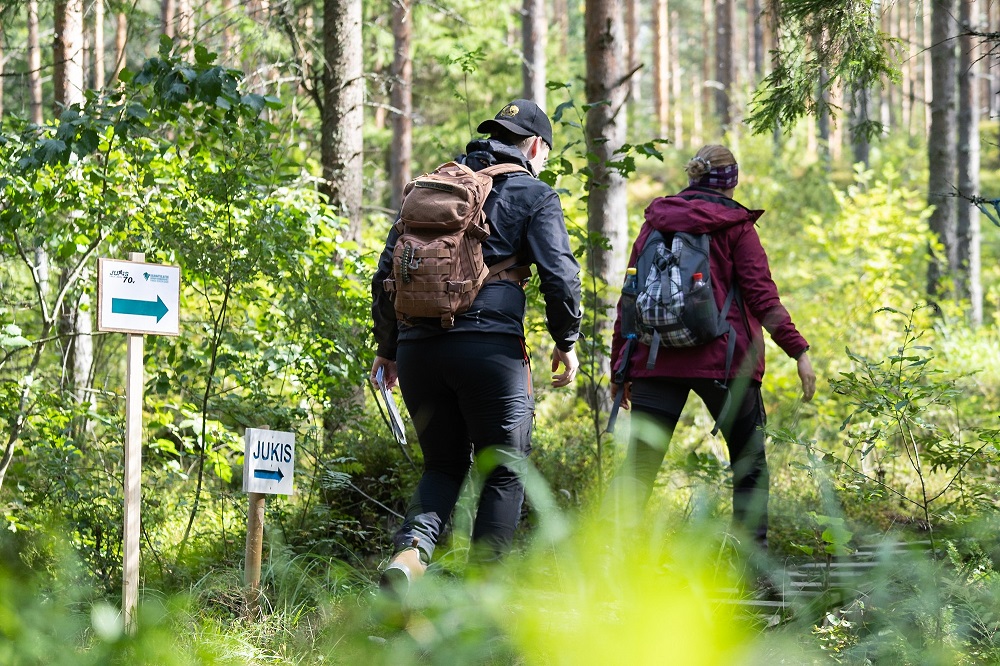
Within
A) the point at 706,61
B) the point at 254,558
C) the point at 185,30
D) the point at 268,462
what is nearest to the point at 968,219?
the point at 185,30

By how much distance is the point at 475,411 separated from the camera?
359 centimetres

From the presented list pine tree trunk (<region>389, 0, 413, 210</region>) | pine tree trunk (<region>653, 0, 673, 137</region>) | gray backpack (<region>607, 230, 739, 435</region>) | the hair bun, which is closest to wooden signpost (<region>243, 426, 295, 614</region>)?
gray backpack (<region>607, 230, 739, 435</region>)

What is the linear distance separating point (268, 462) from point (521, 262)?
130 centimetres

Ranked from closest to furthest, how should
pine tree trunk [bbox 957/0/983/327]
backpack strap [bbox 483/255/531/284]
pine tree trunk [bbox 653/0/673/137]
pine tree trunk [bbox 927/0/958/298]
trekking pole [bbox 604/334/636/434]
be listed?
backpack strap [bbox 483/255/531/284]
trekking pole [bbox 604/334/636/434]
pine tree trunk [bbox 927/0/958/298]
pine tree trunk [bbox 957/0/983/327]
pine tree trunk [bbox 653/0/673/137]

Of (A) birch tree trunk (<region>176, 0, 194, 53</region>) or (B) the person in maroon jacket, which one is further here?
(A) birch tree trunk (<region>176, 0, 194, 53</region>)

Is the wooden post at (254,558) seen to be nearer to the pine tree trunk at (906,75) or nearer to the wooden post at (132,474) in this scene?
the wooden post at (132,474)

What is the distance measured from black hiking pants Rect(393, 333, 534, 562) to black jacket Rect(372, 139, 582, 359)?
0.05m

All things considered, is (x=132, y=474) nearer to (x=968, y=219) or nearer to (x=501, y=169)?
(x=501, y=169)

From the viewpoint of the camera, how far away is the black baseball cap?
3.86m

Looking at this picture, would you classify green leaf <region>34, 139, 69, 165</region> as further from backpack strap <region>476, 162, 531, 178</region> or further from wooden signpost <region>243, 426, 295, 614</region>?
backpack strap <region>476, 162, 531, 178</region>

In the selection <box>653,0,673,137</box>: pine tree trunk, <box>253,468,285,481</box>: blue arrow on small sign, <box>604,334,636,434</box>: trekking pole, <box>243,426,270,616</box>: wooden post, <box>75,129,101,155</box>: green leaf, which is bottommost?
<box>243,426,270,616</box>: wooden post

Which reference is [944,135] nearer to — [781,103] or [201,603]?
[781,103]

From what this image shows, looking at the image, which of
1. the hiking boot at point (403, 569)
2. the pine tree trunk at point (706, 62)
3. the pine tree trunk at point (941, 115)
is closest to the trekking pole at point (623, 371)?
the hiking boot at point (403, 569)

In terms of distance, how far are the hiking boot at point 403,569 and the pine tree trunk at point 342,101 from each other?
14.2 ft
